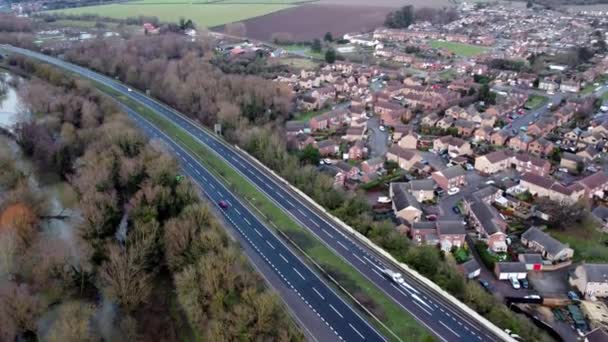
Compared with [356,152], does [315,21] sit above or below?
above

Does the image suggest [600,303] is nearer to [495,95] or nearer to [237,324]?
[237,324]

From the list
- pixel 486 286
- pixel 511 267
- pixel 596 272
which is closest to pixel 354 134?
pixel 511 267

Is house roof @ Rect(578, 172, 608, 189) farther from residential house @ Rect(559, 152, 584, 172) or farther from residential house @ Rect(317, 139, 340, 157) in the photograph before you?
residential house @ Rect(317, 139, 340, 157)

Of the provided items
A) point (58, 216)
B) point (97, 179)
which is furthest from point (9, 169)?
point (97, 179)

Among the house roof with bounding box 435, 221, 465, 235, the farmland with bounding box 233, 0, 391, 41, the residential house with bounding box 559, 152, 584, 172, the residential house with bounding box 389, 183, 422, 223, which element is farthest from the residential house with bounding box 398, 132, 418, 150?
the farmland with bounding box 233, 0, 391, 41

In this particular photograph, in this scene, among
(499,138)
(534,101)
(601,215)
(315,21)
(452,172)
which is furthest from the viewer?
(315,21)

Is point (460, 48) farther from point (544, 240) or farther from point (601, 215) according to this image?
point (544, 240)
